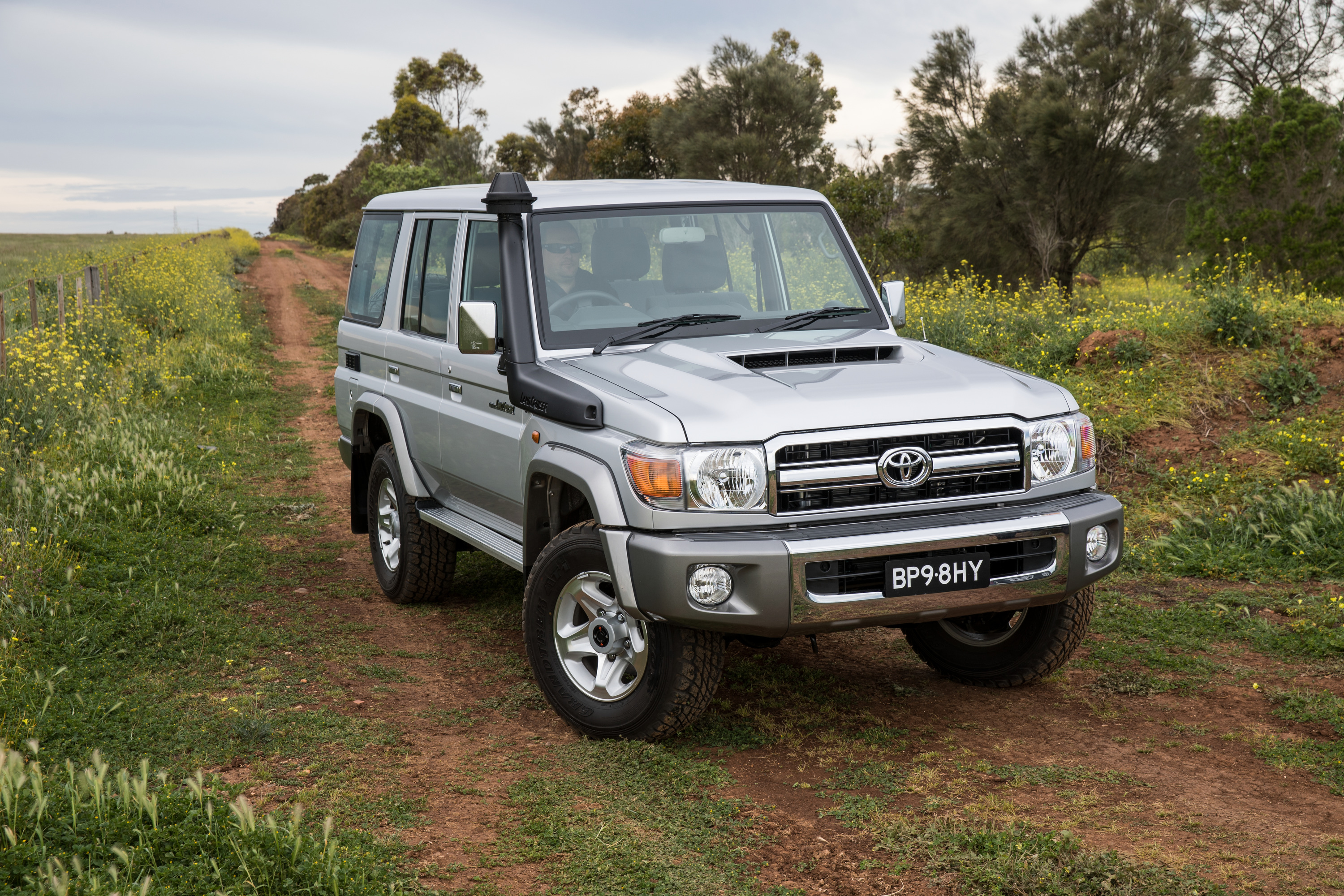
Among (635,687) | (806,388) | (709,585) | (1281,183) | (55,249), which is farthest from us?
(55,249)

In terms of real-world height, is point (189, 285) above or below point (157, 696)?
above

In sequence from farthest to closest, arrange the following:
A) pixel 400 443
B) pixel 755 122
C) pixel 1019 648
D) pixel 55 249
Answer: pixel 55 249
pixel 755 122
pixel 400 443
pixel 1019 648

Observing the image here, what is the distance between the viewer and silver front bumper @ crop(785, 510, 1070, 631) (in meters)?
3.92

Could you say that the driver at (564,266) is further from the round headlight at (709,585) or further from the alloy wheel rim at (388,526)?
the alloy wheel rim at (388,526)

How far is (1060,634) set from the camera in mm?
4934

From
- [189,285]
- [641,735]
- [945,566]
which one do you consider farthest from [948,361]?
[189,285]

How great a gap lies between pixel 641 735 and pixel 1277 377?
7.12m

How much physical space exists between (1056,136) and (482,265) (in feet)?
78.2

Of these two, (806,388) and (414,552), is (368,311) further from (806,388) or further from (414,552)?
(806,388)

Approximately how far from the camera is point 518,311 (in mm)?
4980

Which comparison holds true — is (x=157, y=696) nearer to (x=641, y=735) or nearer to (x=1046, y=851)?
(x=641, y=735)

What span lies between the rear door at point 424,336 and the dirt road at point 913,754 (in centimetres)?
108

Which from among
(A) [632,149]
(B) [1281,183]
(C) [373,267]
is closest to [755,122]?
(A) [632,149]

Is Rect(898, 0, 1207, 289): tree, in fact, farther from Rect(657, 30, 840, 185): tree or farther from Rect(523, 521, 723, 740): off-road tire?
Rect(523, 521, 723, 740): off-road tire
